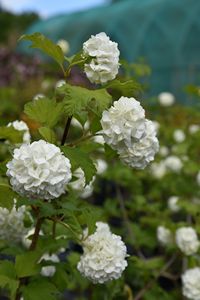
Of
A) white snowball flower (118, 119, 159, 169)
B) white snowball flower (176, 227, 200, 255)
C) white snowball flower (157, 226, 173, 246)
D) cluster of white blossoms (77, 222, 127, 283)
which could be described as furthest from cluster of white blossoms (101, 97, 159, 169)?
white snowball flower (157, 226, 173, 246)

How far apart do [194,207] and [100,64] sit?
1606 millimetres

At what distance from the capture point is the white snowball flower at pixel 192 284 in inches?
101

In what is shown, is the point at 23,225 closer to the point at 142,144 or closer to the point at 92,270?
the point at 92,270

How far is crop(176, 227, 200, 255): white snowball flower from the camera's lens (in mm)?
2805

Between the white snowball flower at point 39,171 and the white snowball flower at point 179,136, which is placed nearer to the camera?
the white snowball flower at point 39,171

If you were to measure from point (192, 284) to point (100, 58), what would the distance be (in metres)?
1.29

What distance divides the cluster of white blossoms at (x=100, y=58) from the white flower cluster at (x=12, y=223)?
57 centimetres

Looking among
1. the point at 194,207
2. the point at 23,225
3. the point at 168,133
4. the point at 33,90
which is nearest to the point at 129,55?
the point at 33,90

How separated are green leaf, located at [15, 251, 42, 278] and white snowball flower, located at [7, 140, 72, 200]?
36 cm

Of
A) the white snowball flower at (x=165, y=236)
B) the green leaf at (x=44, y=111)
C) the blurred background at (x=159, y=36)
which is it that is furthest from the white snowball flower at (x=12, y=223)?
the blurred background at (x=159, y=36)

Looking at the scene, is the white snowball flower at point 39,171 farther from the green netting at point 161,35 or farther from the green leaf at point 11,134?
the green netting at point 161,35

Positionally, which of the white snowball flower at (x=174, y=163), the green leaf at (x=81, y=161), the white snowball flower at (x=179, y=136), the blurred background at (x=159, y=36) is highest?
the blurred background at (x=159, y=36)

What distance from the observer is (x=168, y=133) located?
5105mm

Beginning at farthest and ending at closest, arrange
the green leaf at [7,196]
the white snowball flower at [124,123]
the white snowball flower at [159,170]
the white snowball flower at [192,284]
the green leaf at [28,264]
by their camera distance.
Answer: the white snowball flower at [159,170]
the white snowball flower at [192,284]
the green leaf at [28,264]
the green leaf at [7,196]
the white snowball flower at [124,123]
